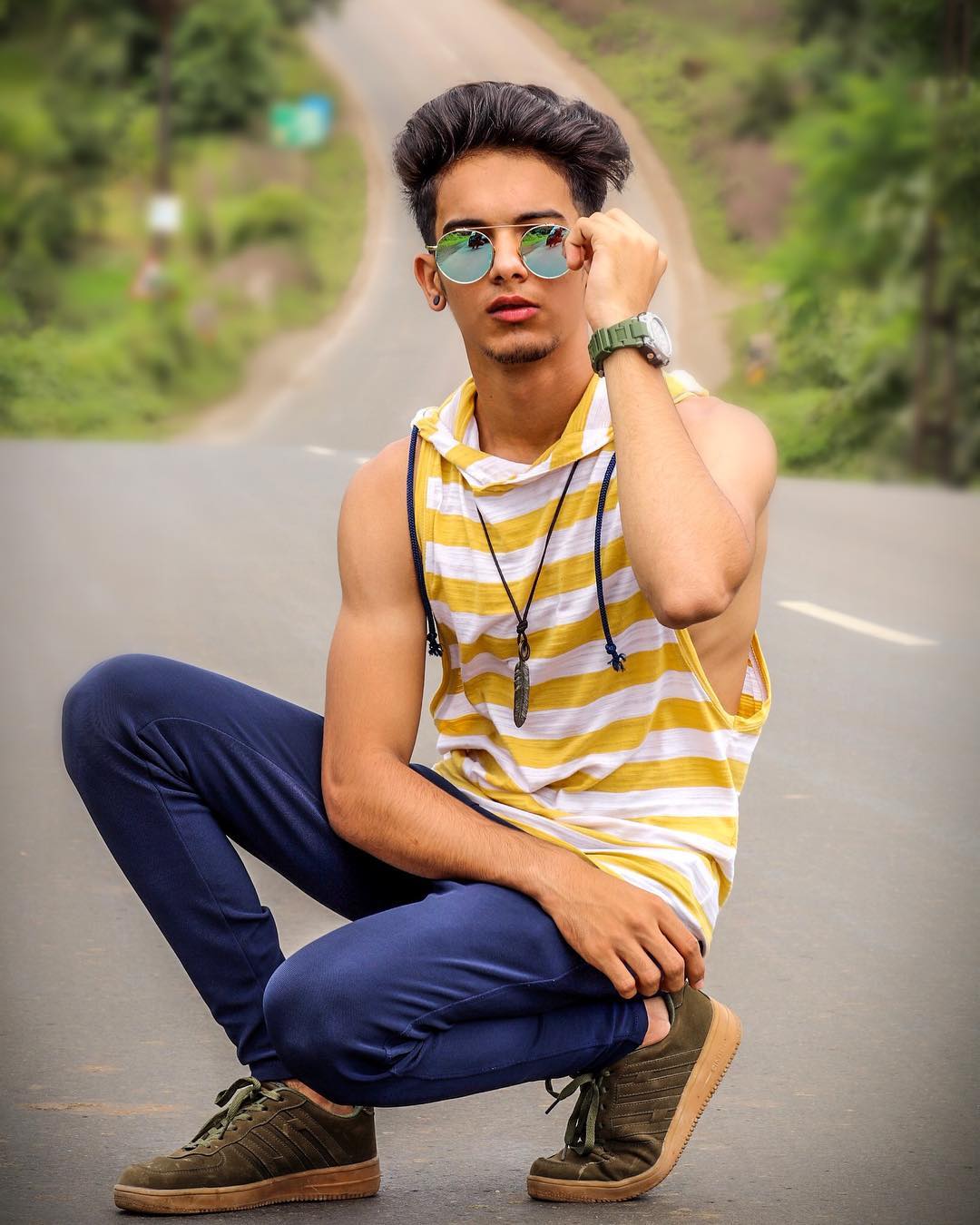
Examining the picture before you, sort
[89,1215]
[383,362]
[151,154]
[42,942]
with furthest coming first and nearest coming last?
1. [151,154]
2. [383,362]
3. [42,942]
4. [89,1215]

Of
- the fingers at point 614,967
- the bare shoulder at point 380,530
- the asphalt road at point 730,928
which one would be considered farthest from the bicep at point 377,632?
the asphalt road at point 730,928

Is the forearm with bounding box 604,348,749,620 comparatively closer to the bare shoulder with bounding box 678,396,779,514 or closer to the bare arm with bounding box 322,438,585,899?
the bare shoulder with bounding box 678,396,779,514

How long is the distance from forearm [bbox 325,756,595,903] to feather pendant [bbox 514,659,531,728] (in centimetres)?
16

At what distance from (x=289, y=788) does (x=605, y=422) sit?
0.72m

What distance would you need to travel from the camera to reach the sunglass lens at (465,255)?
3195 millimetres

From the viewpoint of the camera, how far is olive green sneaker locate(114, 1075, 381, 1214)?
9.58 ft

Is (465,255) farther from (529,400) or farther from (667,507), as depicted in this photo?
(667,507)

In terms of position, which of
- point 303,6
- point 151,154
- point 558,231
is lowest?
point 558,231

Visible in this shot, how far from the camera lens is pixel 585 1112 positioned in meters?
3.01

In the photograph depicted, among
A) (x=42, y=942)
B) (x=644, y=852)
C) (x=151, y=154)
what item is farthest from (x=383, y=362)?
(x=644, y=852)

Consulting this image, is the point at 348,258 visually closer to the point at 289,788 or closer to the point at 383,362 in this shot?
the point at 383,362

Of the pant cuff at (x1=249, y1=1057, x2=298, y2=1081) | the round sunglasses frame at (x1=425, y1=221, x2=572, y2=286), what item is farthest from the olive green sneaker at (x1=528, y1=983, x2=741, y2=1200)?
the round sunglasses frame at (x1=425, y1=221, x2=572, y2=286)

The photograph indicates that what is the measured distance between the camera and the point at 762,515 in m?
3.12

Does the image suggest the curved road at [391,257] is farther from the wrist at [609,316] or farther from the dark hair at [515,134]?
the wrist at [609,316]
